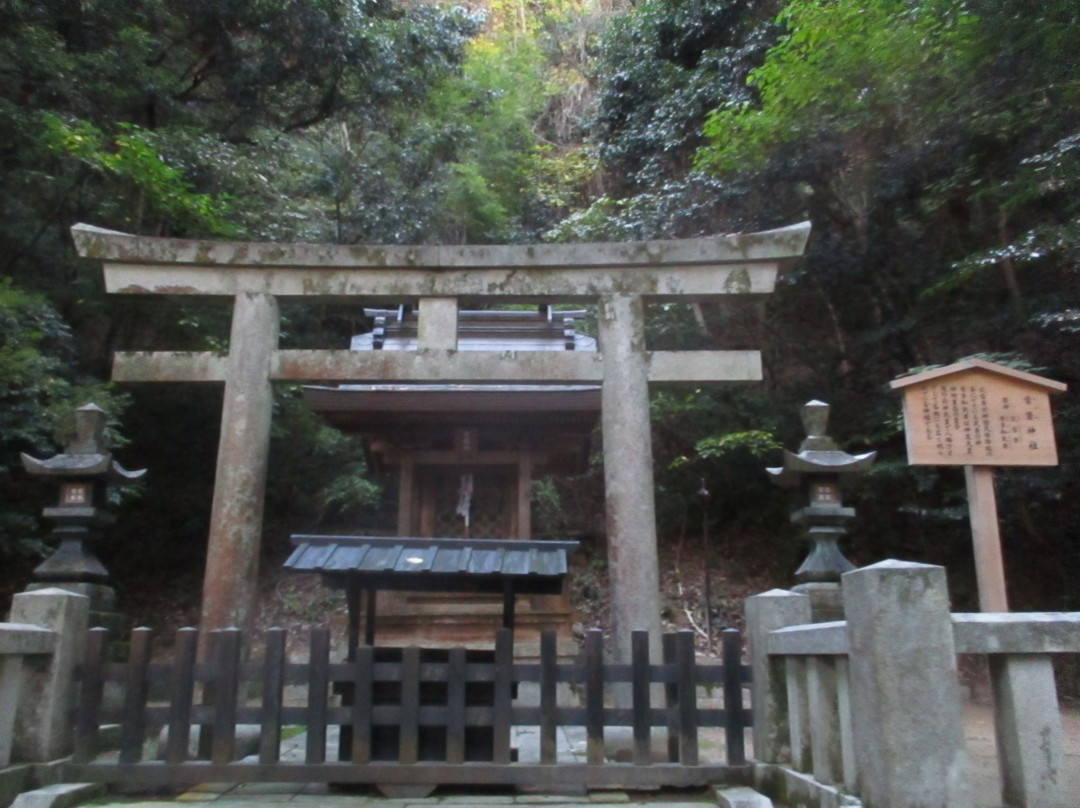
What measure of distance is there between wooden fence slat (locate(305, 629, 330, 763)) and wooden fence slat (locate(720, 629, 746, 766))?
7.43ft

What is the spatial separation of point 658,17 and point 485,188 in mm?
5426

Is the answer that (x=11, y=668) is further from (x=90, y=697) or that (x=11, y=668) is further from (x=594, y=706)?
(x=594, y=706)

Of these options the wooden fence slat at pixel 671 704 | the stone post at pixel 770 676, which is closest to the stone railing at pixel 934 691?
the stone post at pixel 770 676

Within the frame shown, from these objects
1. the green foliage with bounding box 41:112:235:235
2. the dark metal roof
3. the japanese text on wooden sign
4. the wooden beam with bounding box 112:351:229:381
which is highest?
the green foliage with bounding box 41:112:235:235

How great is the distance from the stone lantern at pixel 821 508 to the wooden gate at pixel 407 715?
1.79 m

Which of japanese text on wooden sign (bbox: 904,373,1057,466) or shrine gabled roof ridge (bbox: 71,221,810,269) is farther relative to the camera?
shrine gabled roof ridge (bbox: 71,221,810,269)

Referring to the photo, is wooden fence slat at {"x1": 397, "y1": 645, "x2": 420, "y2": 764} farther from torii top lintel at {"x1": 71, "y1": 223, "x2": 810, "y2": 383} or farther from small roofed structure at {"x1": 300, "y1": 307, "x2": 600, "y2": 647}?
small roofed structure at {"x1": 300, "y1": 307, "x2": 600, "y2": 647}

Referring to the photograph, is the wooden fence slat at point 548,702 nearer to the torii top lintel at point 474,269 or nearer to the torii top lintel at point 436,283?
the torii top lintel at point 436,283

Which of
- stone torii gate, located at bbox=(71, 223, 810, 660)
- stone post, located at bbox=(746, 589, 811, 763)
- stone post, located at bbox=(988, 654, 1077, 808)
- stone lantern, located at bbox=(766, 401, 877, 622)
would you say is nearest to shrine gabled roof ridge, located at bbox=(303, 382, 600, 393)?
stone torii gate, located at bbox=(71, 223, 810, 660)

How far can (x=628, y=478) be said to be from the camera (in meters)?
6.64

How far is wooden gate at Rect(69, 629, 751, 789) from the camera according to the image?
4457mm

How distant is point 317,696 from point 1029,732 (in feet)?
11.4

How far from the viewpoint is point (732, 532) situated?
1517 cm

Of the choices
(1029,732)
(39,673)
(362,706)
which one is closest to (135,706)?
(39,673)
